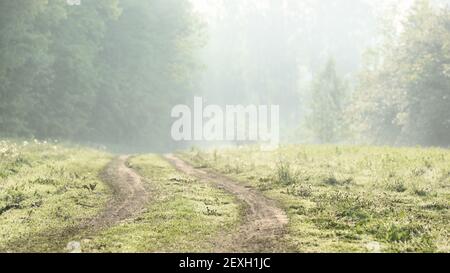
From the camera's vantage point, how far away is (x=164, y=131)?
78875 mm

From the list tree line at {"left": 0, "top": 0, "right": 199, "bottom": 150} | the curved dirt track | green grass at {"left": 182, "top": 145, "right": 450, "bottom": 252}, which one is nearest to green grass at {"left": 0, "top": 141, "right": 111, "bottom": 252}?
the curved dirt track

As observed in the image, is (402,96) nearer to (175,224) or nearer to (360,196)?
(360,196)

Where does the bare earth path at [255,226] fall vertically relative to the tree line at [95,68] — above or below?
below

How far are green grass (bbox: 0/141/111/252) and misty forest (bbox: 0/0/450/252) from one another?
0.09 metres

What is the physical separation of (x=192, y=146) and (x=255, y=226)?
118 ft

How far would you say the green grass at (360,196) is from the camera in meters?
12.6

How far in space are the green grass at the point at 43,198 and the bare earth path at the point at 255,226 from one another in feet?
13.2

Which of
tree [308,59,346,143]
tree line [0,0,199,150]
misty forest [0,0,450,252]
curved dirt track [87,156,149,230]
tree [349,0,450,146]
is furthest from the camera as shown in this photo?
tree [308,59,346,143]

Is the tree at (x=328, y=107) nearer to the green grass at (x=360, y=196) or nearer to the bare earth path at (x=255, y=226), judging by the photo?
the green grass at (x=360, y=196)

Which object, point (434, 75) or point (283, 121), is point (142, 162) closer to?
point (434, 75)

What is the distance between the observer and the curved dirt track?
15.0m

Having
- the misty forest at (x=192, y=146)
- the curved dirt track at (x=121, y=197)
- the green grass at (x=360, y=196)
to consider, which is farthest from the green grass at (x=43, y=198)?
the green grass at (x=360, y=196)

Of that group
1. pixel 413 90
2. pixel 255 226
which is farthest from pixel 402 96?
pixel 255 226

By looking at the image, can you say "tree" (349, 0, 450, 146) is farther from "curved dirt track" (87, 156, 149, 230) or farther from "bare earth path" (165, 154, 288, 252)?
"bare earth path" (165, 154, 288, 252)
